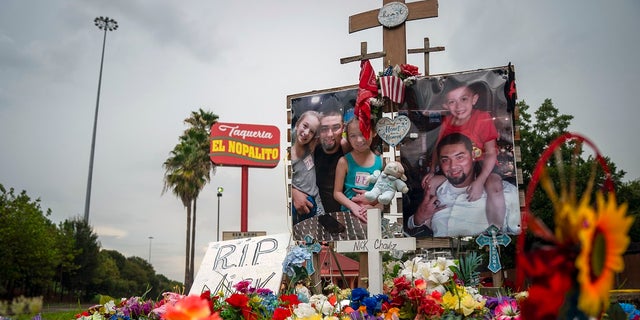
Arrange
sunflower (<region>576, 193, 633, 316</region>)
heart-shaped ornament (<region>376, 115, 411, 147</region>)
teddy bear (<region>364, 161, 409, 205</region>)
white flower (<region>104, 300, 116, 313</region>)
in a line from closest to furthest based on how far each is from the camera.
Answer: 1. sunflower (<region>576, 193, 633, 316</region>)
2. white flower (<region>104, 300, 116, 313</region>)
3. teddy bear (<region>364, 161, 409, 205</region>)
4. heart-shaped ornament (<region>376, 115, 411, 147</region>)

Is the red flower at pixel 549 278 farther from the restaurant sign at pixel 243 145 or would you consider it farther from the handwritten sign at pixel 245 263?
the restaurant sign at pixel 243 145

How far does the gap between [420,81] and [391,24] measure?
4.20 ft

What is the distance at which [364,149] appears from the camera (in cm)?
953

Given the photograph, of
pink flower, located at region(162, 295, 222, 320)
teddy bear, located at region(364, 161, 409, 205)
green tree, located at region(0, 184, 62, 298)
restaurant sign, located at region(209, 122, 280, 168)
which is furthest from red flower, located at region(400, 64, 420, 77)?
green tree, located at region(0, 184, 62, 298)

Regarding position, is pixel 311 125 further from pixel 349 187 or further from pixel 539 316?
pixel 539 316

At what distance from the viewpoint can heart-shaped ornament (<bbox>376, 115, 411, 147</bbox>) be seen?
9008mm

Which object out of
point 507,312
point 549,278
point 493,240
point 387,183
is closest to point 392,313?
point 507,312

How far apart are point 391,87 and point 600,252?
26.9 ft

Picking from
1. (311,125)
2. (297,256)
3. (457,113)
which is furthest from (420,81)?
(297,256)

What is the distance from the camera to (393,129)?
9102mm

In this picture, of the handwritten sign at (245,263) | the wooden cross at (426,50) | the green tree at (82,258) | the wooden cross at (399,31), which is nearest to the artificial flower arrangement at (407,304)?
the handwritten sign at (245,263)

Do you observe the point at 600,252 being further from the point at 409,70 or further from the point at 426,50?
the point at 426,50

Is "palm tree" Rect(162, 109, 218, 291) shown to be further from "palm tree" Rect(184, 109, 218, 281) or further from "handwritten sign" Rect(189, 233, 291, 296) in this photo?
"handwritten sign" Rect(189, 233, 291, 296)

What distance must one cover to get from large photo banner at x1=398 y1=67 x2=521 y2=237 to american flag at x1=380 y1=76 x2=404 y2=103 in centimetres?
30
